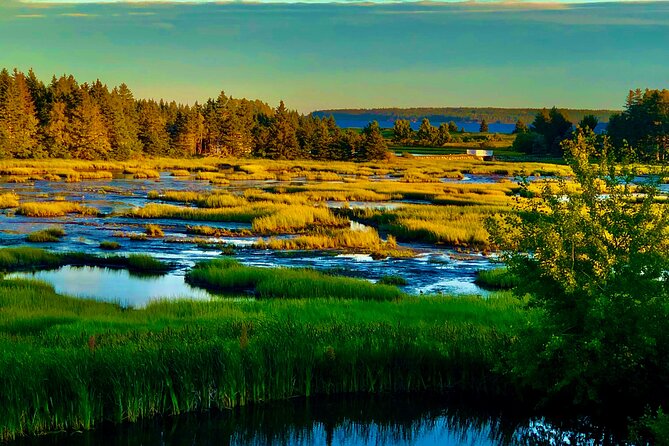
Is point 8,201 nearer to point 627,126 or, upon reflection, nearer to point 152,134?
point 152,134

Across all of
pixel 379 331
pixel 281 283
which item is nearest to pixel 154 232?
pixel 281 283

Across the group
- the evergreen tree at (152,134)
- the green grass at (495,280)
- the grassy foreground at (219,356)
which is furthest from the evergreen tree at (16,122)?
the grassy foreground at (219,356)

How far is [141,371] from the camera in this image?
→ 13.2m

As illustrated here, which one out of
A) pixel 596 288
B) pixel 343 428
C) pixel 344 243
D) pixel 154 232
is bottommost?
pixel 343 428

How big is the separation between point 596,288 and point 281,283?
1346 centimetres

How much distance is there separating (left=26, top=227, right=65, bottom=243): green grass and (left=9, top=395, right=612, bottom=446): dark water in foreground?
2558 centimetres

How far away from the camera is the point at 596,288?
517 inches

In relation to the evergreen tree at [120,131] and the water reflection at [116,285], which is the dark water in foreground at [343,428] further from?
the evergreen tree at [120,131]

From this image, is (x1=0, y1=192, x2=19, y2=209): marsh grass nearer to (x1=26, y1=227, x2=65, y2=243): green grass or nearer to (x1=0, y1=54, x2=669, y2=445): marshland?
(x1=26, y1=227, x2=65, y2=243): green grass

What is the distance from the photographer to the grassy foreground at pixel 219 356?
12.6 meters

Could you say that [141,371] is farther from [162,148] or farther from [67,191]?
[162,148]

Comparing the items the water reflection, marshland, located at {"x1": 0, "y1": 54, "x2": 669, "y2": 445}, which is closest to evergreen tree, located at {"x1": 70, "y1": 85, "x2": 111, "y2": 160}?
marshland, located at {"x1": 0, "y1": 54, "x2": 669, "y2": 445}

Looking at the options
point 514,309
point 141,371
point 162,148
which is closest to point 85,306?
point 141,371

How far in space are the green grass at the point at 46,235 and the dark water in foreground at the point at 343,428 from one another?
25.6m
